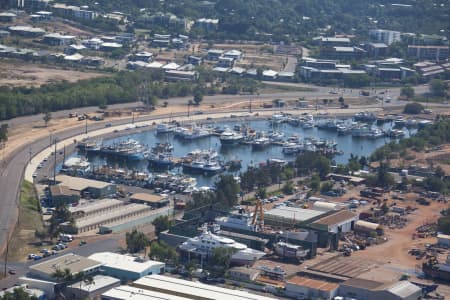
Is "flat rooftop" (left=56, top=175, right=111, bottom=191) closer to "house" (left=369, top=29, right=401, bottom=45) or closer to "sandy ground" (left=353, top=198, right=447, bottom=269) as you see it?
"sandy ground" (left=353, top=198, right=447, bottom=269)

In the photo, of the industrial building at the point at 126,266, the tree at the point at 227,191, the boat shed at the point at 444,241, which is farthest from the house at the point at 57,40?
the industrial building at the point at 126,266

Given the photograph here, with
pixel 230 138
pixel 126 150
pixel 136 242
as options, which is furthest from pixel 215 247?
pixel 230 138

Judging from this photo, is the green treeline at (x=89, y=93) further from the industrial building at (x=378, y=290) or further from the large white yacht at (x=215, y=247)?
the industrial building at (x=378, y=290)

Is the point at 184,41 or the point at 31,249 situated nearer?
the point at 31,249

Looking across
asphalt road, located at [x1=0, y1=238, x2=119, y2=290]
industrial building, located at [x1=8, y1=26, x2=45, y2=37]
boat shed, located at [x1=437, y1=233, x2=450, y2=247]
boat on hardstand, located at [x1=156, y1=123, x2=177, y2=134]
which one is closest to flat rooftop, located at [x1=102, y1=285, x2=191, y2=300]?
asphalt road, located at [x1=0, y1=238, x2=119, y2=290]

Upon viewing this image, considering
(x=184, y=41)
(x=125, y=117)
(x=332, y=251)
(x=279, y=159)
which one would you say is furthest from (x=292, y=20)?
(x=332, y=251)

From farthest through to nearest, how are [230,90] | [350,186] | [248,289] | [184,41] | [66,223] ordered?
[184,41]
[230,90]
[350,186]
[66,223]
[248,289]

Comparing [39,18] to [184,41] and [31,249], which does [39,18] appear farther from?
[31,249]
